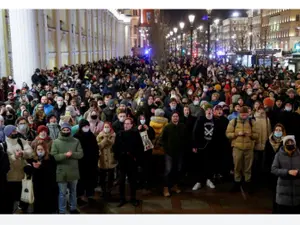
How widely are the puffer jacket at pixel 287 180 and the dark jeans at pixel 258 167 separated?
8.63ft

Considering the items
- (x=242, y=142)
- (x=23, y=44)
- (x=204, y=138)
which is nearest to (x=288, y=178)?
(x=242, y=142)

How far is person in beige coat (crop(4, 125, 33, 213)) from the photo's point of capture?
6910mm

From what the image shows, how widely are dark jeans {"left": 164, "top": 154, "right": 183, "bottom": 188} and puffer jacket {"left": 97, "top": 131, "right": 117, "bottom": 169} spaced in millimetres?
1127

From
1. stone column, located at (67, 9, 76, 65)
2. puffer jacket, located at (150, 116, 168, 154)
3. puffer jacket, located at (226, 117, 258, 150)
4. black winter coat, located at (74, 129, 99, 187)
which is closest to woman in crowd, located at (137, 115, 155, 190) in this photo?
puffer jacket, located at (150, 116, 168, 154)

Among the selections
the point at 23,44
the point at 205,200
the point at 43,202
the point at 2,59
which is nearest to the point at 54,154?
the point at 43,202

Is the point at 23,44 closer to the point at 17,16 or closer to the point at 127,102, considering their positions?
the point at 17,16

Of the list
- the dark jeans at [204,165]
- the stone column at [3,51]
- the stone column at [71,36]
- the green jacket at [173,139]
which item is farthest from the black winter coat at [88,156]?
the stone column at [71,36]

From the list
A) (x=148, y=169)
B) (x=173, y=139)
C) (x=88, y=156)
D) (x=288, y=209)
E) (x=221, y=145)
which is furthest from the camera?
(x=148, y=169)

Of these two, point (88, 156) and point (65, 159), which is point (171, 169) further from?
point (65, 159)

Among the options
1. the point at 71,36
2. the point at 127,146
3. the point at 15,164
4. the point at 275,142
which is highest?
the point at 71,36

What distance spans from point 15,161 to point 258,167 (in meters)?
5.40

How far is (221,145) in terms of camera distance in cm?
895

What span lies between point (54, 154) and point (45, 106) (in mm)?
4753

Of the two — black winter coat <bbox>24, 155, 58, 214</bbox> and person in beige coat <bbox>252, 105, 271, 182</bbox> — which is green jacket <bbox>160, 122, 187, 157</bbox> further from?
black winter coat <bbox>24, 155, 58, 214</bbox>
